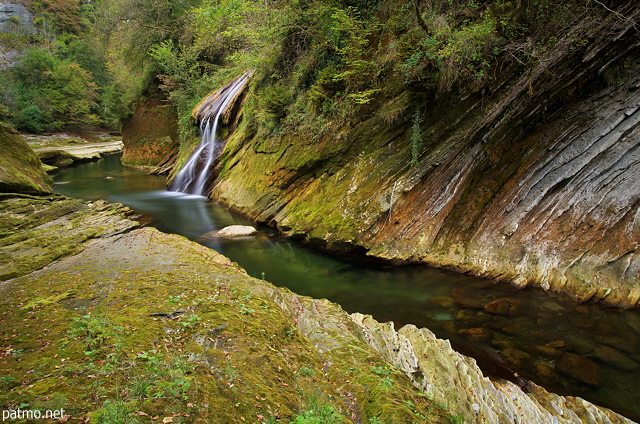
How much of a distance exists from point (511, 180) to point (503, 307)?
2.99 meters

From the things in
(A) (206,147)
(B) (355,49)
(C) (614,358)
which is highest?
(B) (355,49)

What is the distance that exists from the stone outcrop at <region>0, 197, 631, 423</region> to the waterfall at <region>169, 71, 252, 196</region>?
10511mm

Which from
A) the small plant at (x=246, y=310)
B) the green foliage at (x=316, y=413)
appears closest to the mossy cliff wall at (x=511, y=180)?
the small plant at (x=246, y=310)

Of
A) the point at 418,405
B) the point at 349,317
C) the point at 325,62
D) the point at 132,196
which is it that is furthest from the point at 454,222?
the point at 132,196

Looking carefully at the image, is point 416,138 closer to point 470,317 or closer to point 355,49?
point 355,49

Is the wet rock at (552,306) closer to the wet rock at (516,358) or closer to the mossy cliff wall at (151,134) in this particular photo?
the wet rock at (516,358)

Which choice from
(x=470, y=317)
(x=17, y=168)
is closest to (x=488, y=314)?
(x=470, y=317)

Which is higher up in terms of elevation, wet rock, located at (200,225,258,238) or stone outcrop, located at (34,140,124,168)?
wet rock, located at (200,225,258,238)

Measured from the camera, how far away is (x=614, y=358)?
16.0 ft

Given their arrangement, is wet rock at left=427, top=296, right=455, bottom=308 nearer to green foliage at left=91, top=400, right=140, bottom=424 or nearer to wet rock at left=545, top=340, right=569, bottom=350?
wet rock at left=545, top=340, right=569, bottom=350

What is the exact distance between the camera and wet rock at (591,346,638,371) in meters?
4.73

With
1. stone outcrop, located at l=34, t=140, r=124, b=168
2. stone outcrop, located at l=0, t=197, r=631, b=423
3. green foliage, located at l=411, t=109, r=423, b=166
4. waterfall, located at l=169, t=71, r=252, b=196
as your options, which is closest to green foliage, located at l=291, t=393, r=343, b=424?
stone outcrop, located at l=0, t=197, r=631, b=423

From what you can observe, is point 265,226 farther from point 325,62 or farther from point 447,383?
point 447,383

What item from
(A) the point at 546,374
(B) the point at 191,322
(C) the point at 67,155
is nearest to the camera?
(B) the point at 191,322
